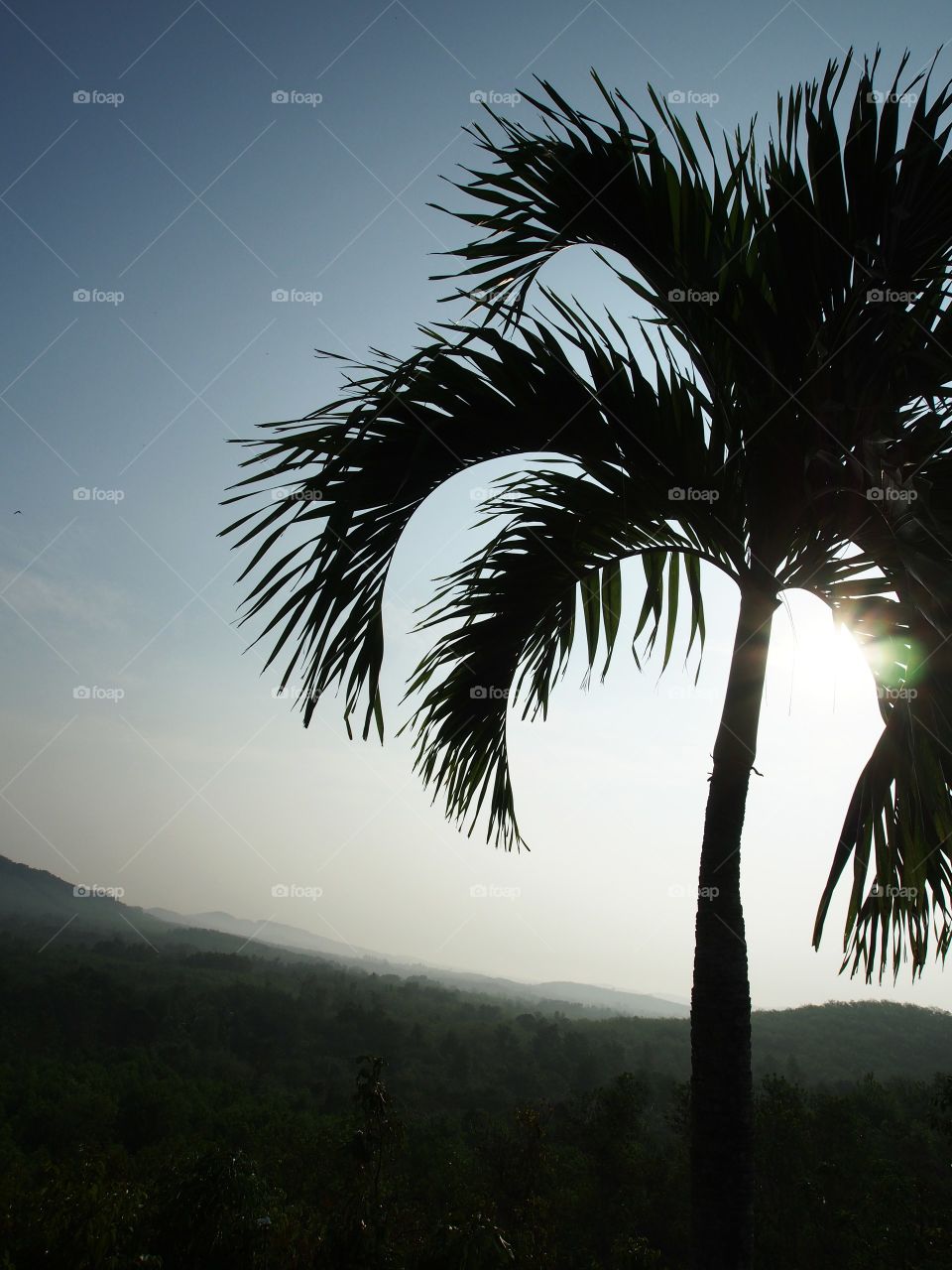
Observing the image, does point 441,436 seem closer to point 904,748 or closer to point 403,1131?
point 904,748

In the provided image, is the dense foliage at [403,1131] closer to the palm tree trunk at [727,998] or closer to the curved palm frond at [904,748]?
the palm tree trunk at [727,998]

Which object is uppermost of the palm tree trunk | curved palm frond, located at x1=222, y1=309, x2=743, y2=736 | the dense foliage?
curved palm frond, located at x1=222, y1=309, x2=743, y2=736

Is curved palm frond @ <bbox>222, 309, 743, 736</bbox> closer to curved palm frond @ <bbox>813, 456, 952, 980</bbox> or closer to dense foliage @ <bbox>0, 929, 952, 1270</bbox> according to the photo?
curved palm frond @ <bbox>813, 456, 952, 980</bbox>

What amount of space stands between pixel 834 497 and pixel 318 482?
5.49 ft

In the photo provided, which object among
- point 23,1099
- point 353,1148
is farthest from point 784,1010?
point 353,1148

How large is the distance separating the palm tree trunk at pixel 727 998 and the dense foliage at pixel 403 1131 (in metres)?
2.55

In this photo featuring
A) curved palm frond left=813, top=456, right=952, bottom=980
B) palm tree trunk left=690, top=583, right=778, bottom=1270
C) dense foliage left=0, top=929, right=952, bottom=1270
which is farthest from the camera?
dense foliage left=0, top=929, right=952, bottom=1270

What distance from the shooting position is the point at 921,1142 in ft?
107

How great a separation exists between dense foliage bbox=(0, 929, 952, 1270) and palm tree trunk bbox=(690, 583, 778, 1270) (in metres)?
2.55

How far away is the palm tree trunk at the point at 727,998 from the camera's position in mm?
2316

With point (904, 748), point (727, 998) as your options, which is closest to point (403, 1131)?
point (727, 998)

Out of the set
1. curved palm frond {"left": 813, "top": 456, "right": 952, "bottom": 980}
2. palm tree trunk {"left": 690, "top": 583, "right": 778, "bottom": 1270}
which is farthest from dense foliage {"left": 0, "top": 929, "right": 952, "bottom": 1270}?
curved palm frond {"left": 813, "top": 456, "right": 952, "bottom": 980}

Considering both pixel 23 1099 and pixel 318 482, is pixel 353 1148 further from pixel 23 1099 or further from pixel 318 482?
pixel 23 1099

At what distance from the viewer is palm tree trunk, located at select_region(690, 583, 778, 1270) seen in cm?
232
